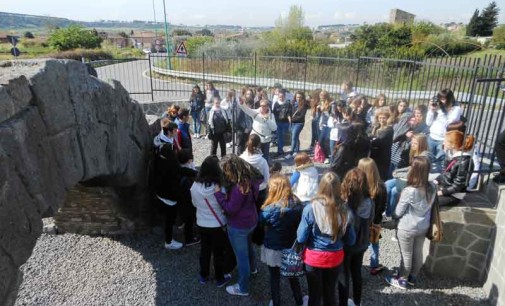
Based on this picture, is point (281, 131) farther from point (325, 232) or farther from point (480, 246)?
point (325, 232)

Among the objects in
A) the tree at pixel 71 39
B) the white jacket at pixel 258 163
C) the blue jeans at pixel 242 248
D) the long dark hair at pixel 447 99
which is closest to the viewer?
the blue jeans at pixel 242 248

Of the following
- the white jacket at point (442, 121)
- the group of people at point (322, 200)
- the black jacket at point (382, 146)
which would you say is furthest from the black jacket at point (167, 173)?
the white jacket at point (442, 121)

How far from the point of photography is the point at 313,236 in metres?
3.42

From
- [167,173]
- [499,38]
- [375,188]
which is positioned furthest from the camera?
[499,38]

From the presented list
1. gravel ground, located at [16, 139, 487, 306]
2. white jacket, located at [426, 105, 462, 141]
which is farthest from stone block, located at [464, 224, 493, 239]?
white jacket, located at [426, 105, 462, 141]

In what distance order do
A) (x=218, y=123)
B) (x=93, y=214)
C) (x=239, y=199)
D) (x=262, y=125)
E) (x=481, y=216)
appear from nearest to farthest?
(x=239, y=199), (x=481, y=216), (x=93, y=214), (x=262, y=125), (x=218, y=123)

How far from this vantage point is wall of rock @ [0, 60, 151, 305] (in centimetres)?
259

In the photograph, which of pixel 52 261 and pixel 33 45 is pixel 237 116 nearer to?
pixel 52 261

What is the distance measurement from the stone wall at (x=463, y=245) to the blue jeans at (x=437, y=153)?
127cm

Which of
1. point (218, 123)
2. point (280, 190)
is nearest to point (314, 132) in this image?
point (218, 123)

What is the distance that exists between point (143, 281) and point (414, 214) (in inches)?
135

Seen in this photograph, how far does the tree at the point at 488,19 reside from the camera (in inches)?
1377

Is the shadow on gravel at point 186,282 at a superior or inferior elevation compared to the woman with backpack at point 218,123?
inferior

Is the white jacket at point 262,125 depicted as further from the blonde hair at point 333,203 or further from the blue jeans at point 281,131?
the blonde hair at point 333,203
